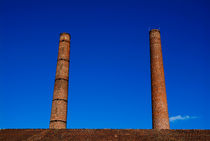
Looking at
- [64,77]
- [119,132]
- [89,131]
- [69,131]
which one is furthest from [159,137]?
[64,77]

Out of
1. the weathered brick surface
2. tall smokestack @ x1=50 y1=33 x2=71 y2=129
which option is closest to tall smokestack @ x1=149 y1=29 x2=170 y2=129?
the weathered brick surface

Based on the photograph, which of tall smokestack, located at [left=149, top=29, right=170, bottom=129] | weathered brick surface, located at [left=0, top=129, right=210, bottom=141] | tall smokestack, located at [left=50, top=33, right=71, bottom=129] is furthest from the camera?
tall smokestack, located at [left=50, top=33, right=71, bottom=129]

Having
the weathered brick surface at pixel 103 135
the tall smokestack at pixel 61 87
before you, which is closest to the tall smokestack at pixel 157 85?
the weathered brick surface at pixel 103 135

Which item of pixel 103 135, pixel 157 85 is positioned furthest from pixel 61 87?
pixel 103 135

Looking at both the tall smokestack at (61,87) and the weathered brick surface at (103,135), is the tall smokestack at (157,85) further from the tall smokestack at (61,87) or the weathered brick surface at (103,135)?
the tall smokestack at (61,87)

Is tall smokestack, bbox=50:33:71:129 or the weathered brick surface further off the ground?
tall smokestack, bbox=50:33:71:129

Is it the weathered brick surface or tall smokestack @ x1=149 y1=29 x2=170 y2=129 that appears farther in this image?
tall smokestack @ x1=149 y1=29 x2=170 y2=129

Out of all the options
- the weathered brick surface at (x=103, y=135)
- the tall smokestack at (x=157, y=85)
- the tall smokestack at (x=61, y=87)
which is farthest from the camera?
the tall smokestack at (x=61, y=87)

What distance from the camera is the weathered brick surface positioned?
10511 mm

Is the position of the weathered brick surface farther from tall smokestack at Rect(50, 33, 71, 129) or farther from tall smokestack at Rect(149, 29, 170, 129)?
tall smokestack at Rect(50, 33, 71, 129)

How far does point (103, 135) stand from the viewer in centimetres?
1102

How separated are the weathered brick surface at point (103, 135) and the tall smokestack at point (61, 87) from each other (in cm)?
383

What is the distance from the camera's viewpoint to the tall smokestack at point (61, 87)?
15.9m

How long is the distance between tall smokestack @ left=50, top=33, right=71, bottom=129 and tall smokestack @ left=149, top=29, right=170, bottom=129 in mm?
5411
